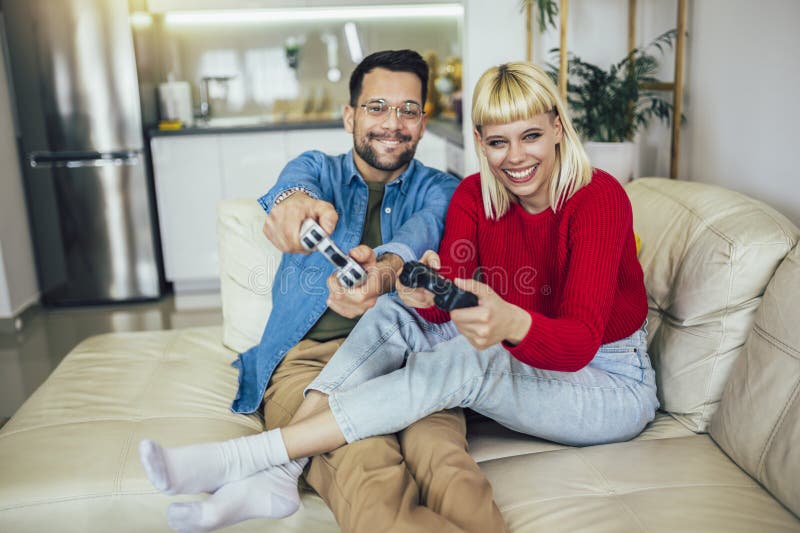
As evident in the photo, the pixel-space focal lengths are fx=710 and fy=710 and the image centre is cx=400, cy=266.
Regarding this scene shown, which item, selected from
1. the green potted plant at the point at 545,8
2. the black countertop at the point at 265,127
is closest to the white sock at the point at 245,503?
the green potted plant at the point at 545,8

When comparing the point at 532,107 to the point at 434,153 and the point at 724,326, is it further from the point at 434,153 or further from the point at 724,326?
the point at 434,153

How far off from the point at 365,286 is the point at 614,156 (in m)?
1.53

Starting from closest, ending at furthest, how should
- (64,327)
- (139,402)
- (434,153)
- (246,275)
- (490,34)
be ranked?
(139,402) → (246,275) → (490,34) → (64,327) → (434,153)

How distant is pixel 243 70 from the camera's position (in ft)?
15.3

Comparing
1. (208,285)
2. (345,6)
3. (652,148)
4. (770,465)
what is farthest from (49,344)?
(770,465)

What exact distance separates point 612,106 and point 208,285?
2.62 m

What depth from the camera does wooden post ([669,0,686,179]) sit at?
245 cm

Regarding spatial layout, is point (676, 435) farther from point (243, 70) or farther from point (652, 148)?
point (243, 70)

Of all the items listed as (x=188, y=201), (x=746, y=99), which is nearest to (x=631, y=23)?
(x=746, y=99)

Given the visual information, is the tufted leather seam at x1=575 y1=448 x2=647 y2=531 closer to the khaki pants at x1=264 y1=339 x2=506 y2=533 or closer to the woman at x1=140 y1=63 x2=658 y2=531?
the woman at x1=140 y1=63 x2=658 y2=531

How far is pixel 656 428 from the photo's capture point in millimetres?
1535

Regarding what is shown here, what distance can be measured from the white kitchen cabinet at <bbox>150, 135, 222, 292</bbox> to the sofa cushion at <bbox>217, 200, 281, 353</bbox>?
7.28ft

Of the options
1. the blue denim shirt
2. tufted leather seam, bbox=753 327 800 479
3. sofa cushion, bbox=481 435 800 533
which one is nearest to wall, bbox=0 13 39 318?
the blue denim shirt

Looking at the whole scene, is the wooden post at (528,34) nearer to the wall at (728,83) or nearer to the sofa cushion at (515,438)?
the wall at (728,83)
